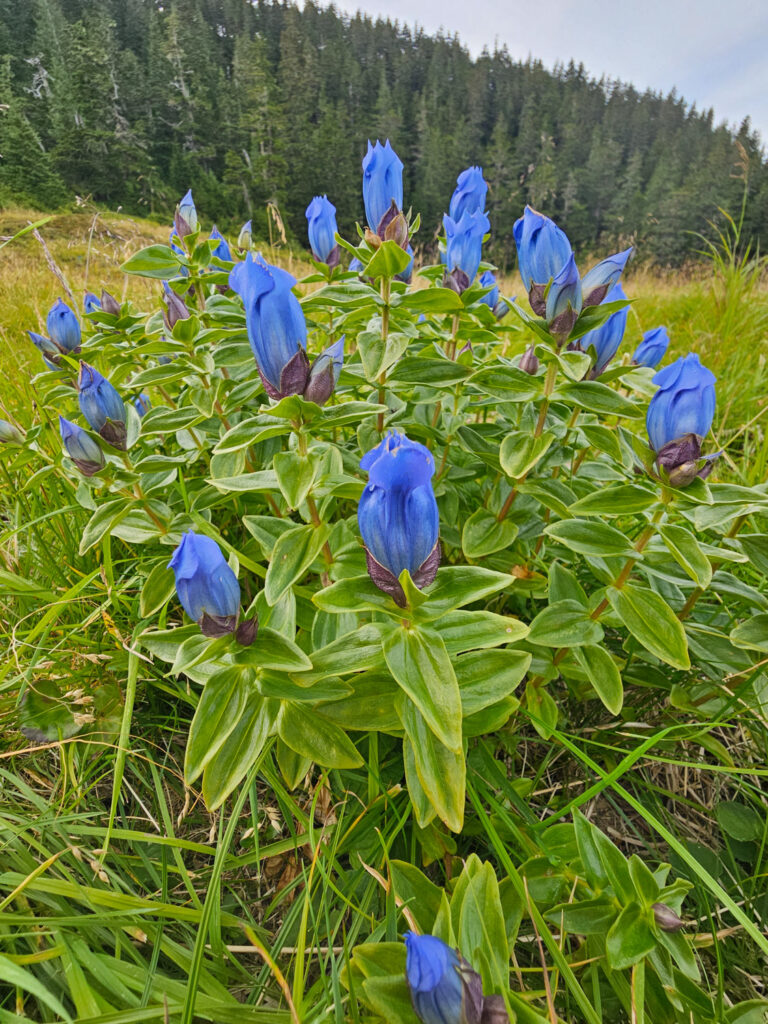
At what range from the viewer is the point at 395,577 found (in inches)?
43.8

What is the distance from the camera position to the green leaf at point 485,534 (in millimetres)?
1783

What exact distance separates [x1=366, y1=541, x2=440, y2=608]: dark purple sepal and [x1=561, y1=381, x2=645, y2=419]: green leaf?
2.32 feet

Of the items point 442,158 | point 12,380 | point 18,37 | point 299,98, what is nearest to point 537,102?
point 442,158

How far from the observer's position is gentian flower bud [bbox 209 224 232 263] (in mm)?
2281

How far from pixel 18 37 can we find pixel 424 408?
73.7 m

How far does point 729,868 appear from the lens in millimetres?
1637

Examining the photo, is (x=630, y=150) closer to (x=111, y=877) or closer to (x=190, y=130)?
(x=190, y=130)

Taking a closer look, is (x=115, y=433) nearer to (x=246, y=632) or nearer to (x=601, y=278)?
(x=246, y=632)

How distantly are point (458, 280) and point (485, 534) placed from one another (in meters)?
0.87

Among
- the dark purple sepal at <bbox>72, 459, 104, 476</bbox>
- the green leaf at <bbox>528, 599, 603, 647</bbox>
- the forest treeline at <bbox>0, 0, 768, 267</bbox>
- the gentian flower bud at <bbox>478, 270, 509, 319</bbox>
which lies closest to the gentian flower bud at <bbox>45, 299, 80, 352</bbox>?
the dark purple sepal at <bbox>72, 459, 104, 476</bbox>

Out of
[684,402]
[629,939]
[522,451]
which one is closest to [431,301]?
[522,451]

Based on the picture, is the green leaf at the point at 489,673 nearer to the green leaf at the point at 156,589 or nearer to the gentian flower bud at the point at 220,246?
the green leaf at the point at 156,589

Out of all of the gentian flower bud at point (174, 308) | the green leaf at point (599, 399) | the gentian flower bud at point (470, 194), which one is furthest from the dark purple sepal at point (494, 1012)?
the gentian flower bud at point (470, 194)

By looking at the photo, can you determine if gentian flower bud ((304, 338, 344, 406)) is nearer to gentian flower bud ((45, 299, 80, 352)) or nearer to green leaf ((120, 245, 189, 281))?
green leaf ((120, 245, 189, 281))
